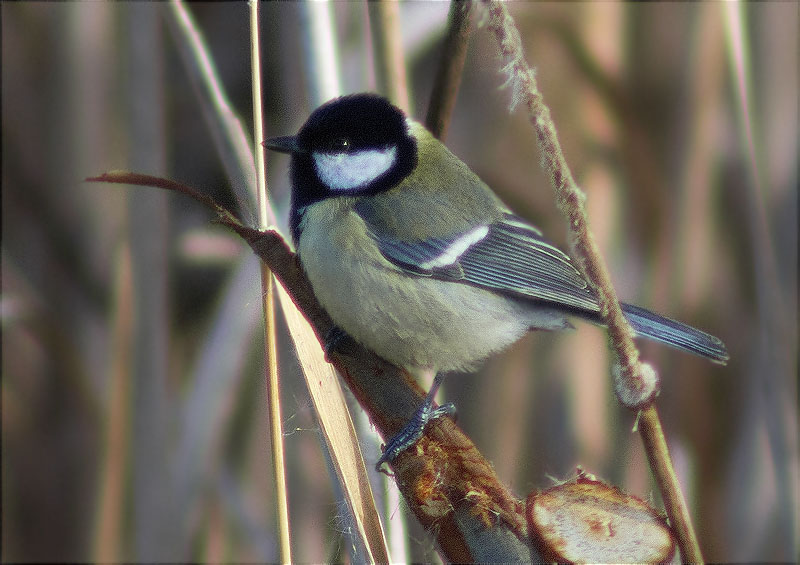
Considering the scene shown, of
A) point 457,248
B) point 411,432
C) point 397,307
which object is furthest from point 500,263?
point 411,432

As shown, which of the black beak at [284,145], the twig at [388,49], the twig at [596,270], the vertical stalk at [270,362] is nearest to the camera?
the twig at [596,270]

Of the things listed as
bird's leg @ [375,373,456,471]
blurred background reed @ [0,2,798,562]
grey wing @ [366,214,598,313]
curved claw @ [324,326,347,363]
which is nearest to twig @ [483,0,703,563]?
bird's leg @ [375,373,456,471]

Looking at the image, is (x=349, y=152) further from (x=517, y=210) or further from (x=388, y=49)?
(x=517, y=210)

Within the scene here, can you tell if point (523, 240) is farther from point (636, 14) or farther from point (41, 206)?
point (41, 206)

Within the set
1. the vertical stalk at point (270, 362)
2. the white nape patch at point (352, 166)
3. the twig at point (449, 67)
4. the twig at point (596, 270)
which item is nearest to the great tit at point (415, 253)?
the white nape patch at point (352, 166)

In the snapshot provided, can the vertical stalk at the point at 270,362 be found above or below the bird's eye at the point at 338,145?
below

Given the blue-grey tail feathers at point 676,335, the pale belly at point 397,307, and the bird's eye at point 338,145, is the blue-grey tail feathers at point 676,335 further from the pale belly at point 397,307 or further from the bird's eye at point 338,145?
the bird's eye at point 338,145

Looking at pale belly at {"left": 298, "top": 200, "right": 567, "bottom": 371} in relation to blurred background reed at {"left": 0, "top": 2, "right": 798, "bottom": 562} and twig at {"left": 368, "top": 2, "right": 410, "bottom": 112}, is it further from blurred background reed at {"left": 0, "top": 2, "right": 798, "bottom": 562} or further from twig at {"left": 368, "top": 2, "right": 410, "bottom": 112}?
blurred background reed at {"left": 0, "top": 2, "right": 798, "bottom": 562}

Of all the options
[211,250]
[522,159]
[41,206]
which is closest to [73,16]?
[41,206]
